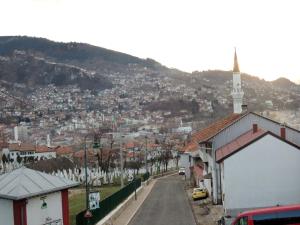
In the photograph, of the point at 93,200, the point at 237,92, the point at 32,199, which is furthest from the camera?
the point at 237,92

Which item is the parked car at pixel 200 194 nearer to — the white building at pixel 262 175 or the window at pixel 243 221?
the white building at pixel 262 175

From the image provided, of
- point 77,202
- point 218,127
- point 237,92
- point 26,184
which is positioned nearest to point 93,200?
point 26,184

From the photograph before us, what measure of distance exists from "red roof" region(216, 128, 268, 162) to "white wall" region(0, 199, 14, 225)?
55.0 ft

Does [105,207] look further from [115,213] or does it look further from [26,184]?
[26,184]

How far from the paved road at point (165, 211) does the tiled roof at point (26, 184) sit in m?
→ 13.8

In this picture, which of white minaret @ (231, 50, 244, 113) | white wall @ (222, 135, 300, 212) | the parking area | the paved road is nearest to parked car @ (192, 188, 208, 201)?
the parking area

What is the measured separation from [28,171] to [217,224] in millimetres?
13745

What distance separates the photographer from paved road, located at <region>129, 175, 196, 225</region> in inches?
1398

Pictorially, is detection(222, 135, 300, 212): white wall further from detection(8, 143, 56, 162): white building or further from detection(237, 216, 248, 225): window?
detection(8, 143, 56, 162): white building

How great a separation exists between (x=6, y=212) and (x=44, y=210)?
5.22 feet

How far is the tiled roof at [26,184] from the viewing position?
67.5ft

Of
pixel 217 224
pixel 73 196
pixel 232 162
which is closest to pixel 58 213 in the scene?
pixel 217 224

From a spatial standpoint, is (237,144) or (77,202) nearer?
(237,144)

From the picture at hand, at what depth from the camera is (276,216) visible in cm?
2097
